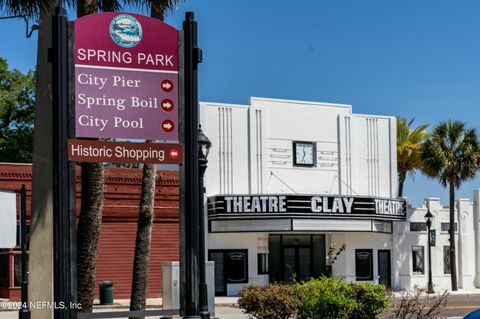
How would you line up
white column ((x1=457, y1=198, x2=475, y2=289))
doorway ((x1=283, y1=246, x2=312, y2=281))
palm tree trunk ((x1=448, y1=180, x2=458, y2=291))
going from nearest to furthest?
1. doorway ((x1=283, y1=246, x2=312, y2=281))
2. palm tree trunk ((x1=448, y1=180, x2=458, y2=291))
3. white column ((x1=457, y1=198, x2=475, y2=289))

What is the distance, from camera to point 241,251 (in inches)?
1519

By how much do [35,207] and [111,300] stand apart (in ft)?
65.4

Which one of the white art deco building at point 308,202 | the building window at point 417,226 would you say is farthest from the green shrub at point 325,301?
the building window at point 417,226

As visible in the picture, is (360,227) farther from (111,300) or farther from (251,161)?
(111,300)

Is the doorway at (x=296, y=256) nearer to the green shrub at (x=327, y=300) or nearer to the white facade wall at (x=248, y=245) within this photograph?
the white facade wall at (x=248, y=245)

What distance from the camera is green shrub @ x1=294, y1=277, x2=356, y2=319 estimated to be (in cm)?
1511

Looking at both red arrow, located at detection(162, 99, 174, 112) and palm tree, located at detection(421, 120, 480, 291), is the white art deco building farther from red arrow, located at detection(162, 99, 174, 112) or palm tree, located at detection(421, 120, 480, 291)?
red arrow, located at detection(162, 99, 174, 112)

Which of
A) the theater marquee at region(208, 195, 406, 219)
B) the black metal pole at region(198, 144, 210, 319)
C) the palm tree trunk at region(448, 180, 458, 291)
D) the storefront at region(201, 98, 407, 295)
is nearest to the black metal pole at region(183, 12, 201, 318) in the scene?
the black metal pole at region(198, 144, 210, 319)

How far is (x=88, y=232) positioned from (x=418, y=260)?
104ft

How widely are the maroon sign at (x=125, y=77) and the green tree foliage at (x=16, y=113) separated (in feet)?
134

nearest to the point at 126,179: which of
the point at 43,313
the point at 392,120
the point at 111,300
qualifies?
the point at 111,300

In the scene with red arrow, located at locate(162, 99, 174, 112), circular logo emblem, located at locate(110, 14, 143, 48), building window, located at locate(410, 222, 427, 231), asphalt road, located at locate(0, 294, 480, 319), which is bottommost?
asphalt road, located at locate(0, 294, 480, 319)

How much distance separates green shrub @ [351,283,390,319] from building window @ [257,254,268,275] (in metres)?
23.3

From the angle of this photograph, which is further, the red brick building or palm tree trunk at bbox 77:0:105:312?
the red brick building
